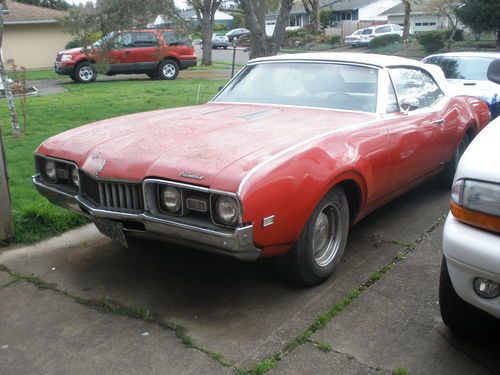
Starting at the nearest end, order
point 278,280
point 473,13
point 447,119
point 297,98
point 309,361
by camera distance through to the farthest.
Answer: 1. point 309,361
2. point 278,280
3. point 297,98
4. point 447,119
5. point 473,13

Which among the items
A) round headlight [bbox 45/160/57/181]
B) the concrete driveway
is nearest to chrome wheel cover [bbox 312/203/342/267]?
the concrete driveway

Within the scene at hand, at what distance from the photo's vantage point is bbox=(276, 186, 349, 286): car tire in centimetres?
342

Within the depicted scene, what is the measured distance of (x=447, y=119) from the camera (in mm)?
5195

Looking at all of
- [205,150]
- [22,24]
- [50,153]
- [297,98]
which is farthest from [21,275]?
[22,24]

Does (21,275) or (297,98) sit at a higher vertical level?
(297,98)

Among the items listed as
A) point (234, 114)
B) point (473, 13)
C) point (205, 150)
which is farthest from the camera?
point (473, 13)

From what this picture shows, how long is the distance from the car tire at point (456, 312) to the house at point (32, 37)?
27.1 meters

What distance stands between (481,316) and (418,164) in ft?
6.43

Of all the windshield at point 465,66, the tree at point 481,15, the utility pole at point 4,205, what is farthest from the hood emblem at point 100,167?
the tree at point 481,15

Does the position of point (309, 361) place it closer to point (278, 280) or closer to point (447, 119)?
point (278, 280)

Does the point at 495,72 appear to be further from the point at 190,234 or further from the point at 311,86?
the point at 190,234

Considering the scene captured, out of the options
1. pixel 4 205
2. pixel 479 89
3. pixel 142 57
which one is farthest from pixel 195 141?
pixel 142 57

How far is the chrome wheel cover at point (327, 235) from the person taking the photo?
3608 millimetres

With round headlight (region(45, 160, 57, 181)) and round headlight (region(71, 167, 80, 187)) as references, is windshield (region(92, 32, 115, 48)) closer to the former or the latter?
round headlight (region(45, 160, 57, 181))
